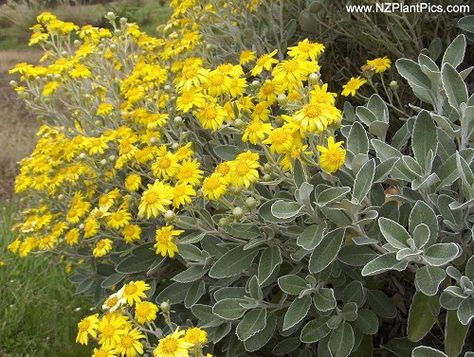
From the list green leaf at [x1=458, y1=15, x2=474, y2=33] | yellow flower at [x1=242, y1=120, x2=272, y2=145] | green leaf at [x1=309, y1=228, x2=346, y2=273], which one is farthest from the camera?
green leaf at [x1=458, y1=15, x2=474, y2=33]

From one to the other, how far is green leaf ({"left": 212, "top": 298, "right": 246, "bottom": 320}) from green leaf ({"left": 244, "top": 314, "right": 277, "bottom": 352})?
8cm

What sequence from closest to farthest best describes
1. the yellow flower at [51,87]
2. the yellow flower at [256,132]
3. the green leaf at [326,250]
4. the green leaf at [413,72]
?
the green leaf at [326,250] → the yellow flower at [256,132] → the green leaf at [413,72] → the yellow flower at [51,87]

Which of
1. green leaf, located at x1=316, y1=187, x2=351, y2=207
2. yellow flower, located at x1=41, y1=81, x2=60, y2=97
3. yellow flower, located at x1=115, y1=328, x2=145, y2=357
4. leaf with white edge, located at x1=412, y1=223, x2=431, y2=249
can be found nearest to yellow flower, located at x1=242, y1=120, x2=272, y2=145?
green leaf, located at x1=316, y1=187, x2=351, y2=207

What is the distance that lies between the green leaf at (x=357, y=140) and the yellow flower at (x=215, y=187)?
13.4 inches

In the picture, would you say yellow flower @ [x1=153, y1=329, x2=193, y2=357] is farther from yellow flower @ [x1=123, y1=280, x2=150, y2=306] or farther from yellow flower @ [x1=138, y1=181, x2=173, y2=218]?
yellow flower @ [x1=138, y1=181, x2=173, y2=218]

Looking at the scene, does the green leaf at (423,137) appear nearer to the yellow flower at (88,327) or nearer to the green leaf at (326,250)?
the green leaf at (326,250)

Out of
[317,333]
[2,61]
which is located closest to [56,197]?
[317,333]

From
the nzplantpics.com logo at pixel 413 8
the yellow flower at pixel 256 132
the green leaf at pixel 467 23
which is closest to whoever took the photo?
the yellow flower at pixel 256 132

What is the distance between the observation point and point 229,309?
1962mm

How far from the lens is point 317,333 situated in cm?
192

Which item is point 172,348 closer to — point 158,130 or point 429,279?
point 429,279

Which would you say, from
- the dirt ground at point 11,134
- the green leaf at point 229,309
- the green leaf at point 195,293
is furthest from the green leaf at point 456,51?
the dirt ground at point 11,134

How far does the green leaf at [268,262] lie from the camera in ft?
6.18

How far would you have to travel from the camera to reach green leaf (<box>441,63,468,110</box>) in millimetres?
1791
